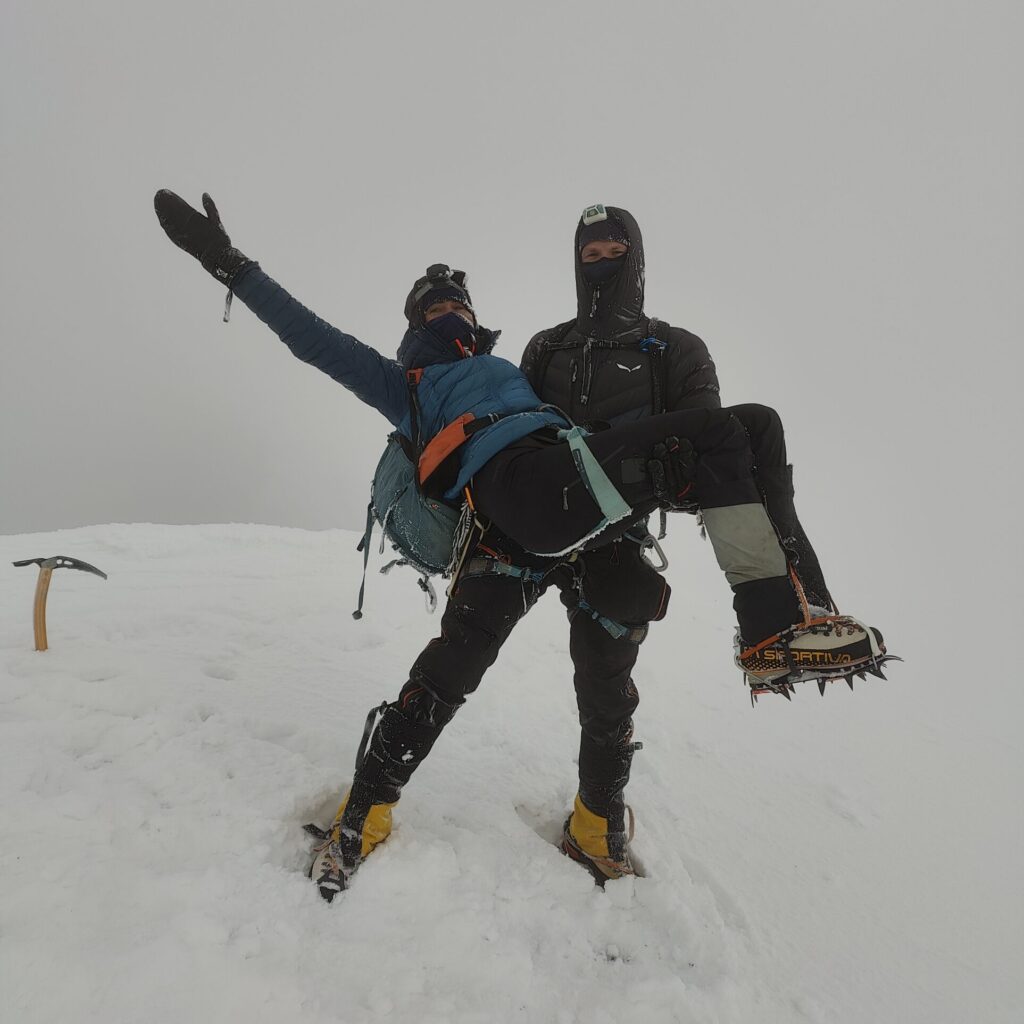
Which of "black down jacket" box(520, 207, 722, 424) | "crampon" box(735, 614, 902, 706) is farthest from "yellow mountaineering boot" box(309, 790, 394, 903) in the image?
"black down jacket" box(520, 207, 722, 424)

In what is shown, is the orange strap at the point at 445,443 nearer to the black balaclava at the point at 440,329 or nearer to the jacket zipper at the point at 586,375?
the black balaclava at the point at 440,329

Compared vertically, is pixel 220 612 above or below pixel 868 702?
above

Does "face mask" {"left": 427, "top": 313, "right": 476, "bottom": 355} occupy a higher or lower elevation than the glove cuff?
lower

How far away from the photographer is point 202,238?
231cm

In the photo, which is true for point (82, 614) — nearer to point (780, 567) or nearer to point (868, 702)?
point (780, 567)

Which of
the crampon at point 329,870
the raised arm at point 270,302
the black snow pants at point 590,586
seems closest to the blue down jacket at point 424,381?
the raised arm at point 270,302

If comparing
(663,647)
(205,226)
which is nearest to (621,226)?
(205,226)

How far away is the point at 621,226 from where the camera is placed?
2.90 meters

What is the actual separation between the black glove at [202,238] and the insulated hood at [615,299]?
1.63 metres

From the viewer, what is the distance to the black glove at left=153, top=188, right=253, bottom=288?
7.48 feet

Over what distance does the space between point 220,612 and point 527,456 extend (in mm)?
3849

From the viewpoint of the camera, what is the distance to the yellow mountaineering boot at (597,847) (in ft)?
8.18

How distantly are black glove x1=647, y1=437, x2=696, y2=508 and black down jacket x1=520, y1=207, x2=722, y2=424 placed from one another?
607mm

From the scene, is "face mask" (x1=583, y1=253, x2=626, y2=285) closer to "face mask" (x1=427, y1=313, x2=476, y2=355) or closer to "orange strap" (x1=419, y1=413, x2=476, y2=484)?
"face mask" (x1=427, y1=313, x2=476, y2=355)
